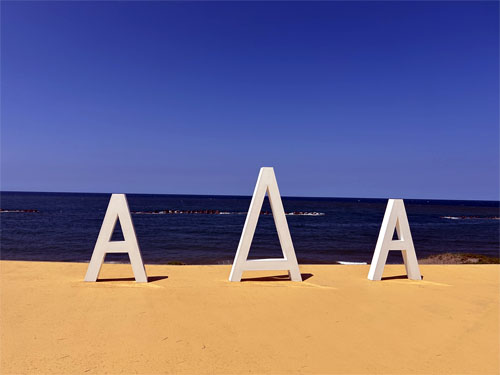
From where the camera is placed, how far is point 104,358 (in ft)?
14.2

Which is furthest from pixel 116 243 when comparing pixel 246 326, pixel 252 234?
pixel 246 326

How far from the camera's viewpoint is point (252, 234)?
8641 mm

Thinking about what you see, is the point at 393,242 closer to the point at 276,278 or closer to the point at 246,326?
the point at 276,278

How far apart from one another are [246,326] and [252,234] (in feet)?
10.9

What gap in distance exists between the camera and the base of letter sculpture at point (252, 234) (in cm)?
842

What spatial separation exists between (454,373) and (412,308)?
254 cm

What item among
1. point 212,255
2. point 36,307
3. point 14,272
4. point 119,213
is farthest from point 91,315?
point 212,255

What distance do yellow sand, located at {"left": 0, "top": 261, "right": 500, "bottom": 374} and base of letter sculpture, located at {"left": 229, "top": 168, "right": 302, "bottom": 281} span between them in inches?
20.0

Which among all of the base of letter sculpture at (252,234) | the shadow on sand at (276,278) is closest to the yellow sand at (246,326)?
the shadow on sand at (276,278)

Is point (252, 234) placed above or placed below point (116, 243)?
above

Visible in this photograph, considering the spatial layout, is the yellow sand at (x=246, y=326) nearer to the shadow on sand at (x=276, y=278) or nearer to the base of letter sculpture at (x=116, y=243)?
the shadow on sand at (x=276, y=278)

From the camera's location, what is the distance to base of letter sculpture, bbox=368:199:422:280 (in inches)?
346

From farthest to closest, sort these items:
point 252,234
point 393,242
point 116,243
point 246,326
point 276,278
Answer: point 276,278 < point 393,242 < point 252,234 < point 116,243 < point 246,326

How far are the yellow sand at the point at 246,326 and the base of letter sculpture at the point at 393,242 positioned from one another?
0.53 m
